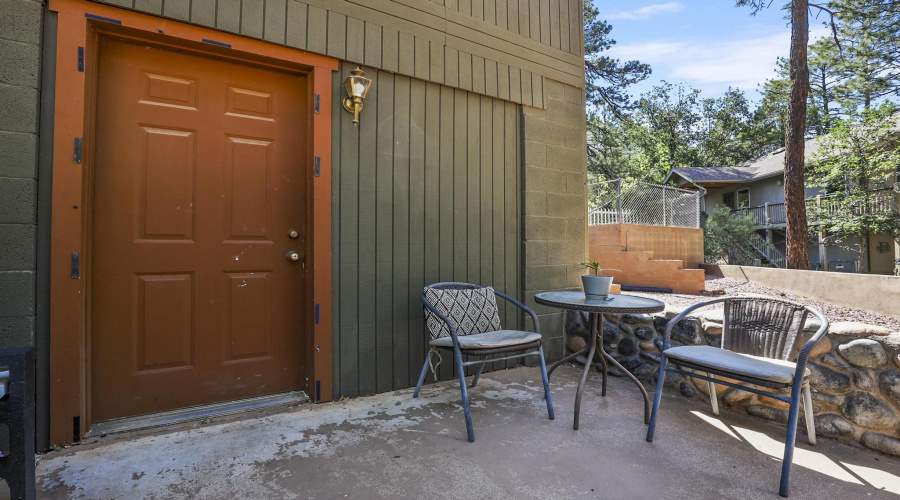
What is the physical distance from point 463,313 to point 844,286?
580cm

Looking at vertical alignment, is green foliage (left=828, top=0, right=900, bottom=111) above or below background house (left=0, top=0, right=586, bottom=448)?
above

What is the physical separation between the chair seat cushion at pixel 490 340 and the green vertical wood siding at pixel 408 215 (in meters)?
0.50

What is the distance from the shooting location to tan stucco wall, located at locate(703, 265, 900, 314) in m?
4.86

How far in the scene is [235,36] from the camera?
2.23 m

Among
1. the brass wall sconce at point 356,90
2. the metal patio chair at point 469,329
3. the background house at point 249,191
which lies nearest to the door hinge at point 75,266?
the background house at point 249,191

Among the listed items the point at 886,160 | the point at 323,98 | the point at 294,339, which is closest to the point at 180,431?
the point at 294,339

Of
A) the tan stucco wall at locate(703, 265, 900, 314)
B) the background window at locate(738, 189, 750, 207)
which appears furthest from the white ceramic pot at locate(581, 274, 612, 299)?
the background window at locate(738, 189, 750, 207)

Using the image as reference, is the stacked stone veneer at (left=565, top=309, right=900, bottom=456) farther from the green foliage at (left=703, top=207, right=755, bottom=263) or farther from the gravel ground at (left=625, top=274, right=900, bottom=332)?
the green foliage at (left=703, top=207, right=755, bottom=263)

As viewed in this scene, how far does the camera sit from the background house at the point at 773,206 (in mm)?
11582

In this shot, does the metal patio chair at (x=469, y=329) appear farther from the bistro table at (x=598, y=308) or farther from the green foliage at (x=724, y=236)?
the green foliage at (x=724, y=236)

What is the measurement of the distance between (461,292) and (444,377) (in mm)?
650

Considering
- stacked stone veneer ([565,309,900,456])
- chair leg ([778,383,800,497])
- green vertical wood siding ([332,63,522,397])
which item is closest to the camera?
chair leg ([778,383,800,497])

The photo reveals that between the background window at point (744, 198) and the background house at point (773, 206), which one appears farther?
the background window at point (744, 198)

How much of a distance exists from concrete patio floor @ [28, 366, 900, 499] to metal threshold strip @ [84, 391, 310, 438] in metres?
0.07
